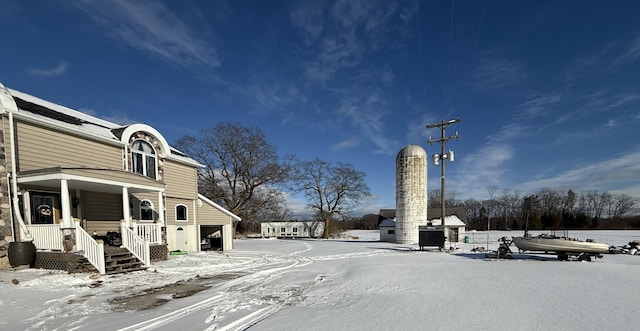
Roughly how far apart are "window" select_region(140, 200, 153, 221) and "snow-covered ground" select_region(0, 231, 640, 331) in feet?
17.6

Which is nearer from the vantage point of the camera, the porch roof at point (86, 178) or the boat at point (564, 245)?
the porch roof at point (86, 178)

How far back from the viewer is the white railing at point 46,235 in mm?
9258

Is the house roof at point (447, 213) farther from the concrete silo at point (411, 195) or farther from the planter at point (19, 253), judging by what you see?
the planter at point (19, 253)

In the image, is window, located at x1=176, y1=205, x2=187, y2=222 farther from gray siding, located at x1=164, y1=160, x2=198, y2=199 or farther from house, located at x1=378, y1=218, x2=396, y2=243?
house, located at x1=378, y1=218, x2=396, y2=243

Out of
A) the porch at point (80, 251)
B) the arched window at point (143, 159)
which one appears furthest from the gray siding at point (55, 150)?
the porch at point (80, 251)

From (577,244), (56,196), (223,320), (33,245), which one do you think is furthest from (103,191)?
(577,244)

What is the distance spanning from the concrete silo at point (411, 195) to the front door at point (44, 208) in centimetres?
2109

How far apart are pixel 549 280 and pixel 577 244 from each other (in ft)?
18.9

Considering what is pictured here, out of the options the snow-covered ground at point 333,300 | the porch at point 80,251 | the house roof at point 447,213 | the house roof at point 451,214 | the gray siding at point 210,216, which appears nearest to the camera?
the snow-covered ground at point 333,300

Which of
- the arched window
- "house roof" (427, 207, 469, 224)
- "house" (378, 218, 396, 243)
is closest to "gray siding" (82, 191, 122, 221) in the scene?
the arched window

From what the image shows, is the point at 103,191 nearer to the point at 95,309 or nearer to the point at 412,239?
the point at 95,309

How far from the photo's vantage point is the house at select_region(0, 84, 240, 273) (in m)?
9.09

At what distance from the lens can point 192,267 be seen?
37.2ft

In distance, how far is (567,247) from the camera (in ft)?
37.8
